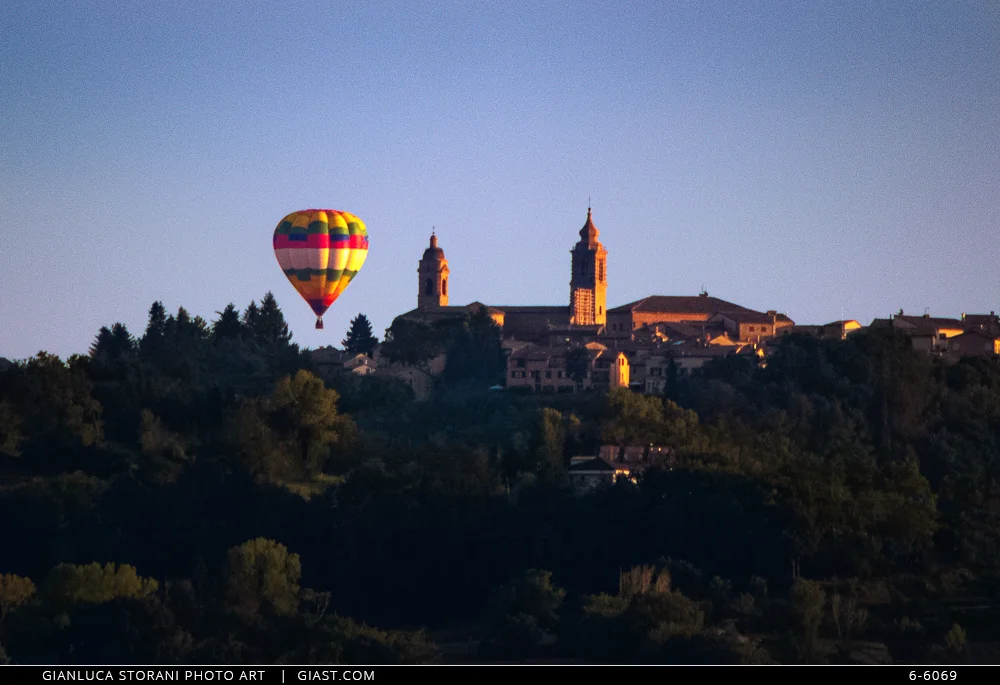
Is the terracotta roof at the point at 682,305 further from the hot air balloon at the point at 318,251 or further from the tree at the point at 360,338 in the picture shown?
the hot air balloon at the point at 318,251

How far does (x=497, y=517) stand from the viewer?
53969 millimetres

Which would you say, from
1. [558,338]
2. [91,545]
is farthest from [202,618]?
[558,338]

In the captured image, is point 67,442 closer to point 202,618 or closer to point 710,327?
point 202,618

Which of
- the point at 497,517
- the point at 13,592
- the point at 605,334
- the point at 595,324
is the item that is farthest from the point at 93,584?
the point at 595,324

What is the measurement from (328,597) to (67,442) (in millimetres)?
11639

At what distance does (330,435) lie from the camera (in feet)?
200

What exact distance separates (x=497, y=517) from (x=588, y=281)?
41019mm

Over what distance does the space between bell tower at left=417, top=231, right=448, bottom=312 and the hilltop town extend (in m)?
0.04

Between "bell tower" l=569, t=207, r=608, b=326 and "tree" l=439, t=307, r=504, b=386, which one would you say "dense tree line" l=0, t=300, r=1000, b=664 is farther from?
"bell tower" l=569, t=207, r=608, b=326

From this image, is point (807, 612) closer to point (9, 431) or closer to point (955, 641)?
point (955, 641)

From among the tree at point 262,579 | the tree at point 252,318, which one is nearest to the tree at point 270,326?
the tree at point 252,318

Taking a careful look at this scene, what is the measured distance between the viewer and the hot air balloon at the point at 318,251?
2274 inches
